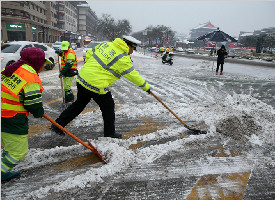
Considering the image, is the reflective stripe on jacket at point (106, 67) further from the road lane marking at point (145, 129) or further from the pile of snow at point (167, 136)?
the road lane marking at point (145, 129)

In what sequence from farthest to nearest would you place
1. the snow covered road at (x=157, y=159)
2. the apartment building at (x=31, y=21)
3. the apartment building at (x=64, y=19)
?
the apartment building at (x=64, y=19) < the apartment building at (x=31, y=21) < the snow covered road at (x=157, y=159)

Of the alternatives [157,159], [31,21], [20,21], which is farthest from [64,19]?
[157,159]

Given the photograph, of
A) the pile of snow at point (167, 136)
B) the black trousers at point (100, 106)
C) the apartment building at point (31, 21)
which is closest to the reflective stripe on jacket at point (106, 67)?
the black trousers at point (100, 106)

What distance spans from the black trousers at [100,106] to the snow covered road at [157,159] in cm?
25

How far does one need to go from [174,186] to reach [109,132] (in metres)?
1.39

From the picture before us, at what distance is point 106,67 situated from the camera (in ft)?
9.98

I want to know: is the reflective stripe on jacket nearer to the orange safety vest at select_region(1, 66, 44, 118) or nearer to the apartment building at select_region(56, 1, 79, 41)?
the orange safety vest at select_region(1, 66, 44, 118)

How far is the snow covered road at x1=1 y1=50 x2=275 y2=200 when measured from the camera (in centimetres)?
239

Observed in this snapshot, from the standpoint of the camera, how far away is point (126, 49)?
3082 mm

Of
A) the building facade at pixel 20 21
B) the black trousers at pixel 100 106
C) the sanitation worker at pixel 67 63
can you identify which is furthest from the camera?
the building facade at pixel 20 21

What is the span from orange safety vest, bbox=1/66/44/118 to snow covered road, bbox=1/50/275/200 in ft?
3.07

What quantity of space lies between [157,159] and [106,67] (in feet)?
5.06

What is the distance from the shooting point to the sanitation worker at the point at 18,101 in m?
2.04

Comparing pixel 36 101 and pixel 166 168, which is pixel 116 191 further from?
pixel 36 101
